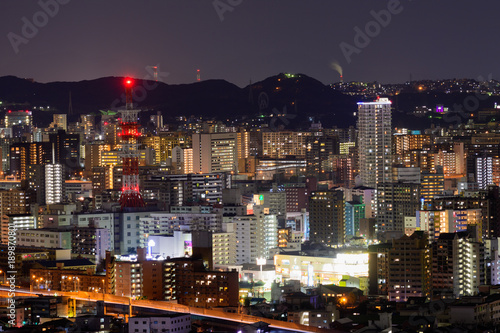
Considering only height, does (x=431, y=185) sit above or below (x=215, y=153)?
below

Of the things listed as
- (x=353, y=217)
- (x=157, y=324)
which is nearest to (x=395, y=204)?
(x=353, y=217)

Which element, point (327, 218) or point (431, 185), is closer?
point (327, 218)

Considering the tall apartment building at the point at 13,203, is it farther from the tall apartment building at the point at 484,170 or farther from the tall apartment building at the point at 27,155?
the tall apartment building at the point at 484,170

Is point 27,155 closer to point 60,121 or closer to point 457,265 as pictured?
A: point 60,121

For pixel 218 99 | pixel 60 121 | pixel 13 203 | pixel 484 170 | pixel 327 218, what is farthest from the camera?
pixel 218 99

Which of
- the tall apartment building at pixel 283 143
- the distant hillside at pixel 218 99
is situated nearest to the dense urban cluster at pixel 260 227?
the tall apartment building at pixel 283 143

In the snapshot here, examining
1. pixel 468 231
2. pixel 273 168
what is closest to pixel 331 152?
pixel 273 168

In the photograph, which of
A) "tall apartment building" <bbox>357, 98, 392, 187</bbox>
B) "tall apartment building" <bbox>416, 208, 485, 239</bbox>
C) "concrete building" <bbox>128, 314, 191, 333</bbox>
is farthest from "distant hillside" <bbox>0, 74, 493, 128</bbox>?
"concrete building" <bbox>128, 314, 191, 333</bbox>
